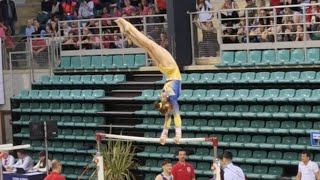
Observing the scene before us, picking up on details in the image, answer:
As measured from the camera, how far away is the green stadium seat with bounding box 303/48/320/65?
17766 mm

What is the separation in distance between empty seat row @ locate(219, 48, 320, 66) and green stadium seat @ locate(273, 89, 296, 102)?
55cm

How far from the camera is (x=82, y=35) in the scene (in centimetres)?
2227

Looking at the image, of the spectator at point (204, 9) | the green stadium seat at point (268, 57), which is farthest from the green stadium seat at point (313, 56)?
the spectator at point (204, 9)

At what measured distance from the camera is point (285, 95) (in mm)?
17875

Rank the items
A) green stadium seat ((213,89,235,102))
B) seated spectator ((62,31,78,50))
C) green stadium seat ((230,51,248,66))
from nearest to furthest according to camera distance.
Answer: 1. green stadium seat ((213,89,235,102))
2. green stadium seat ((230,51,248,66))
3. seated spectator ((62,31,78,50))

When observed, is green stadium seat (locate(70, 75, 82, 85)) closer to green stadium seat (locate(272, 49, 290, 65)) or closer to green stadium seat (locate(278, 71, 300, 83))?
green stadium seat (locate(272, 49, 290, 65))

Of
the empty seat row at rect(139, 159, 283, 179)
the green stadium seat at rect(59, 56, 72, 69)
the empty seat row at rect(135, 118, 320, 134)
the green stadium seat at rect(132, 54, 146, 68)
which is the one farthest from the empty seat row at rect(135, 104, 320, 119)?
the green stadium seat at rect(59, 56, 72, 69)

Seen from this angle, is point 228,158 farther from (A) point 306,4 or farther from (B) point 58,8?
(B) point 58,8

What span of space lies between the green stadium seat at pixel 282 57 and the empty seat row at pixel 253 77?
0.20 meters

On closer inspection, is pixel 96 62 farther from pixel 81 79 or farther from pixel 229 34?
pixel 229 34

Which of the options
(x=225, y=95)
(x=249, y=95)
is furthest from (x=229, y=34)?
(x=249, y=95)

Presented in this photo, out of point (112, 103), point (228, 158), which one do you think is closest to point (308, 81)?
point (228, 158)

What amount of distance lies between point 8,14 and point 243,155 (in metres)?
8.92

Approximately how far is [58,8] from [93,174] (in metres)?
6.91
